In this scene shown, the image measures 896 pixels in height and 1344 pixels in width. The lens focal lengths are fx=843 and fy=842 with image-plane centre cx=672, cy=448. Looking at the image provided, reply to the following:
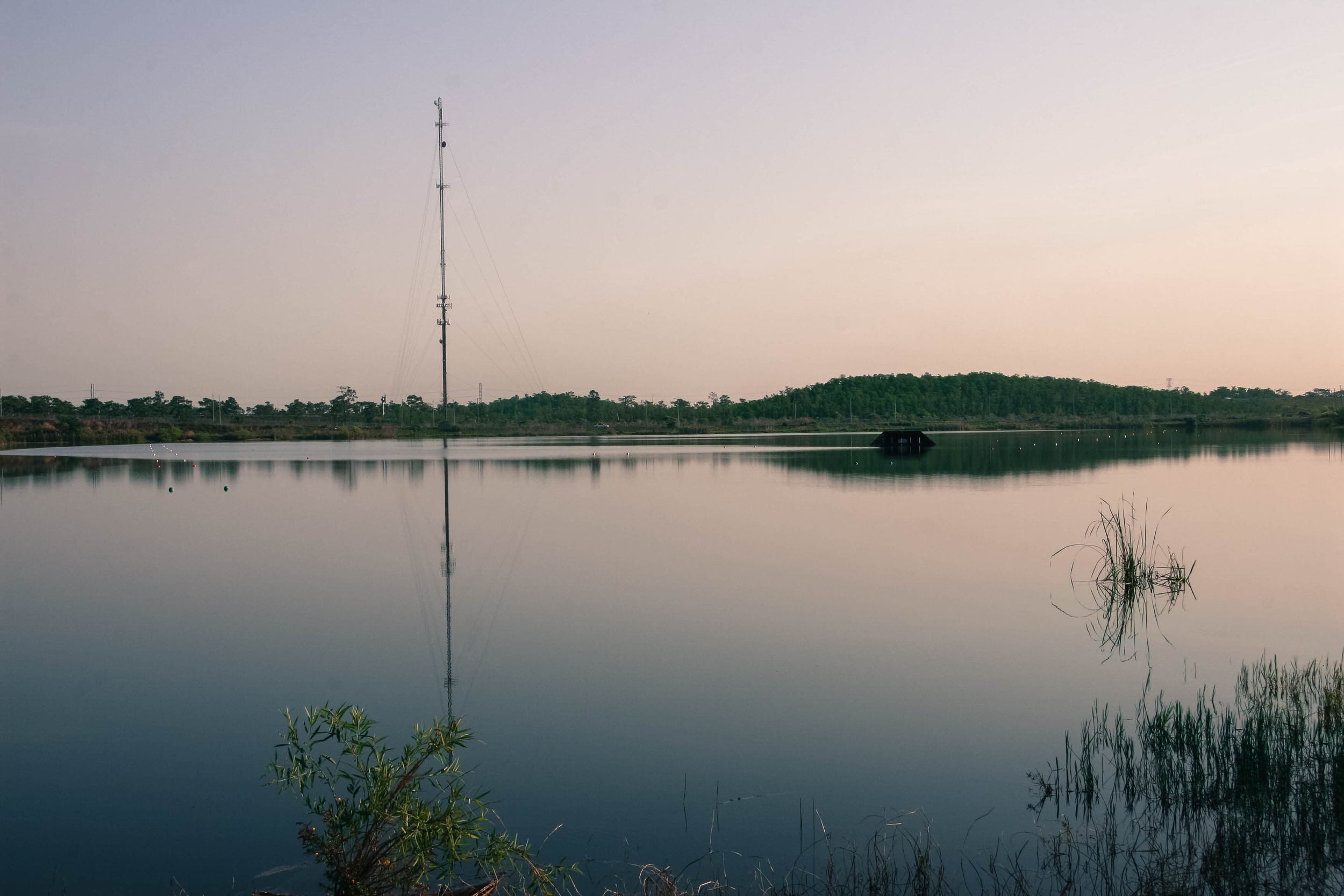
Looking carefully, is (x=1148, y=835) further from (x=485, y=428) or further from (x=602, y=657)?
(x=485, y=428)

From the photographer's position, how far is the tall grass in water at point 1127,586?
10.7 meters

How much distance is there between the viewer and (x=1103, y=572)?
567 inches

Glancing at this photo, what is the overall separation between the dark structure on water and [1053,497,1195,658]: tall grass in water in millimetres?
39747

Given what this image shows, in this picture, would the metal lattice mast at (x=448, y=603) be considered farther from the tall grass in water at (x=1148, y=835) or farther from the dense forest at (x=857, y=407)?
the dense forest at (x=857, y=407)

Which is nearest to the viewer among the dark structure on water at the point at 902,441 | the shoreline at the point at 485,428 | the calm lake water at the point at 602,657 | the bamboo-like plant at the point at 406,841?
the bamboo-like plant at the point at 406,841

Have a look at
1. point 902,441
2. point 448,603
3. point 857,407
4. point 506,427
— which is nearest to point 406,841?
point 448,603

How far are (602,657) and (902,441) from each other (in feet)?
169

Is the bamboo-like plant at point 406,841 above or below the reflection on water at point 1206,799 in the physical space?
above

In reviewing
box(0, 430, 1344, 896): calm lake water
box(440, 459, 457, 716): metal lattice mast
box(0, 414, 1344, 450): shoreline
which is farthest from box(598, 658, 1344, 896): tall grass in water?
box(0, 414, 1344, 450): shoreline

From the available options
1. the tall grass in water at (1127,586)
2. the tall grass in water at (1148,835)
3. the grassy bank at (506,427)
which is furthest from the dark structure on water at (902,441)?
the tall grass in water at (1148,835)

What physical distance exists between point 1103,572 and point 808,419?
424 feet

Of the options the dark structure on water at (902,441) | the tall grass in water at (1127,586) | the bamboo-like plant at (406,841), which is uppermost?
the dark structure on water at (902,441)

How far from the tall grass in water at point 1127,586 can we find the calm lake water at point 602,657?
0.94ft

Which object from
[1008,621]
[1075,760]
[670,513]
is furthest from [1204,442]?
[1075,760]
